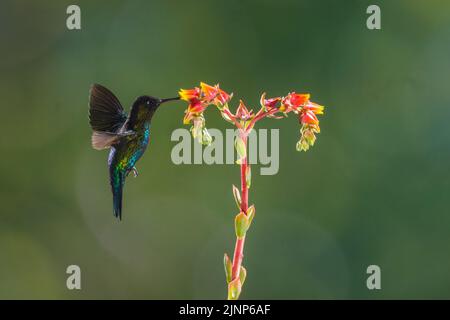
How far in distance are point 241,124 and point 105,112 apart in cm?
71

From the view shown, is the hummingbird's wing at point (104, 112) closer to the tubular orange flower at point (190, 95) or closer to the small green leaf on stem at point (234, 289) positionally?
the tubular orange flower at point (190, 95)

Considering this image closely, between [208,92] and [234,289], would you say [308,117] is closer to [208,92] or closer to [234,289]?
[208,92]

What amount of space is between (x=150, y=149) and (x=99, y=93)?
239 cm

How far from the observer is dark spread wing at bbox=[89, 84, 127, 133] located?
1.99 m

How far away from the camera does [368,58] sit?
4.50 m

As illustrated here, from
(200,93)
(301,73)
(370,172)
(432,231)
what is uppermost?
(301,73)

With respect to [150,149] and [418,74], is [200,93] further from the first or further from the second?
[418,74]

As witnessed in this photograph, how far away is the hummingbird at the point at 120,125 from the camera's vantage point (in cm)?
193

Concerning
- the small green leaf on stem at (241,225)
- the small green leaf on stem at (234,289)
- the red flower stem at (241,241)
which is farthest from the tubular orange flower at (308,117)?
the small green leaf on stem at (234,289)

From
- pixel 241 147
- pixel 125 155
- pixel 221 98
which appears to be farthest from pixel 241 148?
pixel 125 155

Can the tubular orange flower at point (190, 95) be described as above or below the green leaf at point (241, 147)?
above

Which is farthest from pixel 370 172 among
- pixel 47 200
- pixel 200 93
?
pixel 200 93

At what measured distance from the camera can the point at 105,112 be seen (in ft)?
6.65

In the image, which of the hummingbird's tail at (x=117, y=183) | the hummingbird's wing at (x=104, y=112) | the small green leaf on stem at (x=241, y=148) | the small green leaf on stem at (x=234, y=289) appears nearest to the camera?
the small green leaf on stem at (x=234, y=289)
